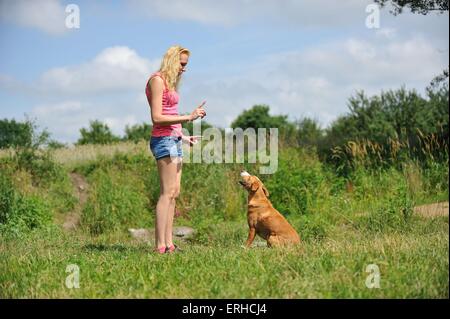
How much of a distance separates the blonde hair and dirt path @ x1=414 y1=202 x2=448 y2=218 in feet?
16.7

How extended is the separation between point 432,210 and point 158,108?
577cm

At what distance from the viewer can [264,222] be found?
7.86 meters

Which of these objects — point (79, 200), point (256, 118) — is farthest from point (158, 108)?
point (256, 118)

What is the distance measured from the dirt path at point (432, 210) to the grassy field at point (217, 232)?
334mm

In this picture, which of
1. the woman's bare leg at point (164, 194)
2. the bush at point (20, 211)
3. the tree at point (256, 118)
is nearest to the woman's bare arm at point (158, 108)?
the woman's bare leg at point (164, 194)

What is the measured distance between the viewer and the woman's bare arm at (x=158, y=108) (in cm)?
708

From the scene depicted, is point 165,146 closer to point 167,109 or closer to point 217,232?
point 167,109

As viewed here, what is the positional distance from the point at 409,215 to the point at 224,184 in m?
4.81

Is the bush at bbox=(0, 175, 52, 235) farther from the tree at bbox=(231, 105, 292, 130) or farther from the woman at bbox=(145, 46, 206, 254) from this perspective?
the tree at bbox=(231, 105, 292, 130)
